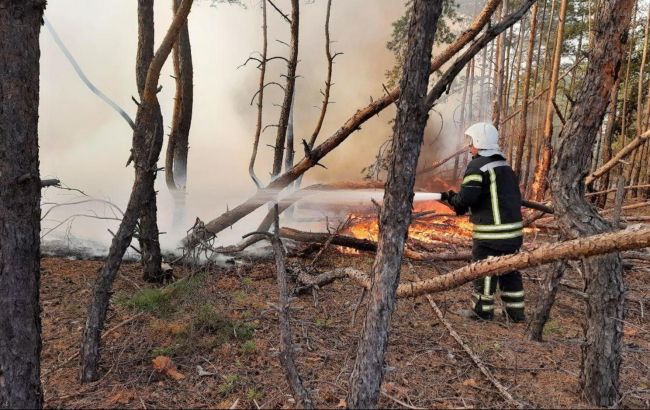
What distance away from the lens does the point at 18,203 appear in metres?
2.21

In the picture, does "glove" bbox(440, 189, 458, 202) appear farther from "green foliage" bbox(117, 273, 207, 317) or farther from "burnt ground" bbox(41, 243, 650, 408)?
"green foliage" bbox(117, 273, 207, 317)

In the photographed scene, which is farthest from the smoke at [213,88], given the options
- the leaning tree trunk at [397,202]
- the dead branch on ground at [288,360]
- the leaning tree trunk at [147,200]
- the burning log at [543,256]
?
the leaning tree trunk at [397,202]

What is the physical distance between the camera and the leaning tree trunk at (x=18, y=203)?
2168 millimetres

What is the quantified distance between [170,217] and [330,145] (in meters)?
5.28

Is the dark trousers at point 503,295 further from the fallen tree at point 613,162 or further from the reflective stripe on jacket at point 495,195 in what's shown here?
the fallen tree at point 613,162

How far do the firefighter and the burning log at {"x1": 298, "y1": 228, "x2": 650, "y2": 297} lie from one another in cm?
220

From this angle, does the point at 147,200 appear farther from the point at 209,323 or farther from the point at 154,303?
the point at 209,323

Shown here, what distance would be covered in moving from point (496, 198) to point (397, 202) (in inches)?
113

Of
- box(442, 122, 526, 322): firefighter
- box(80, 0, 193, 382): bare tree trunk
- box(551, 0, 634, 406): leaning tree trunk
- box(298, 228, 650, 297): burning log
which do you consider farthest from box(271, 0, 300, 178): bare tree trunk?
box(298, 228, 650, 297): burning log

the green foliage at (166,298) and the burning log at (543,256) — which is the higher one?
the burning log at (543,256)

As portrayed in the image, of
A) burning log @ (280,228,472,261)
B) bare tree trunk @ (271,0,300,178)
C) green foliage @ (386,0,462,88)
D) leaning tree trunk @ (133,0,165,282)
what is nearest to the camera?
leaning tree trunk @ (133,0,165,282)

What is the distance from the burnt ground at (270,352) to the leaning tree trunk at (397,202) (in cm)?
53

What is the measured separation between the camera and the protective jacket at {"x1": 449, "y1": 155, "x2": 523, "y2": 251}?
4.40 m

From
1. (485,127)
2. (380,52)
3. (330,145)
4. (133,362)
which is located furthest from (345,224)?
(380,52)
